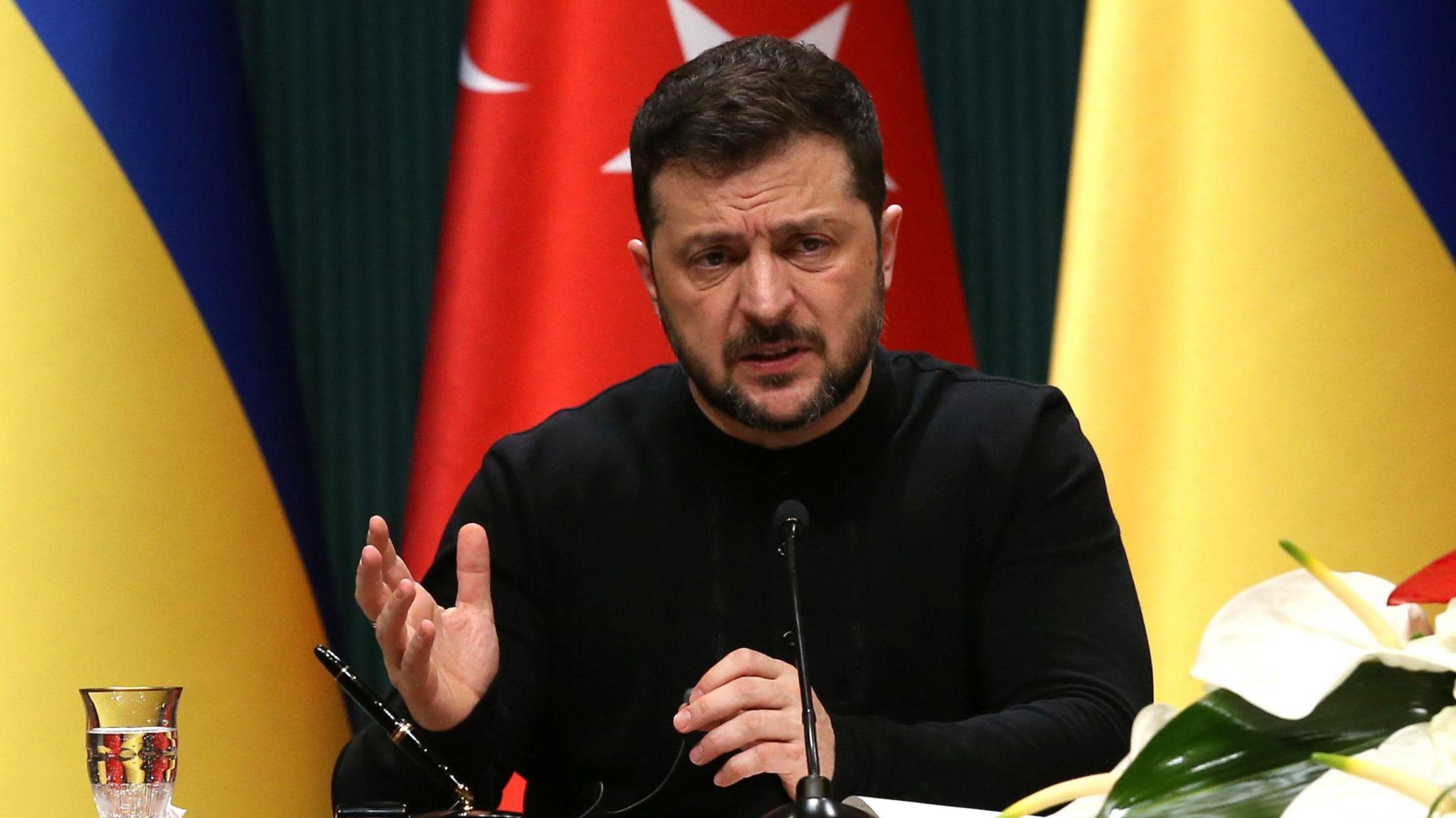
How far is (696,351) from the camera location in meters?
1.52

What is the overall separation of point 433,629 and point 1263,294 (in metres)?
1.19

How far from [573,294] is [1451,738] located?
183cm

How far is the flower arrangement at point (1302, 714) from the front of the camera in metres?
0.33

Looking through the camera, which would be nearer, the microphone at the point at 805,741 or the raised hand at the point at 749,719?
the microphone at the point at 805,741

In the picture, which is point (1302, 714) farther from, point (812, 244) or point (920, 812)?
point (812, 244)

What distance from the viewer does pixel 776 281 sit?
1.47 metres

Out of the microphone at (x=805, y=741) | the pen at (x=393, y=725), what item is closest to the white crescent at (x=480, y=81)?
the pen at (x=393, y=725)

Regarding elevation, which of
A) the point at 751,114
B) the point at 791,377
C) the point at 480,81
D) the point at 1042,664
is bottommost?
the point at 1042,664

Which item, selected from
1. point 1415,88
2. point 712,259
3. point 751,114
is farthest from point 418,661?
point 1415,88

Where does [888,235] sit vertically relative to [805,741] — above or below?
above

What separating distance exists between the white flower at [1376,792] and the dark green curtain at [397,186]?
6.19 feet

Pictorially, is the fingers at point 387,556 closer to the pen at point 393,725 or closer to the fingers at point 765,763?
the pen at point 393,725

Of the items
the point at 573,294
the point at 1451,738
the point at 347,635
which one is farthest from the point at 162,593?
the point at 1451,738

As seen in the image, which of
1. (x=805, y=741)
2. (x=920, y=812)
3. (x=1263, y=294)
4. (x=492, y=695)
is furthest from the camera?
(x=1263, y=294)
